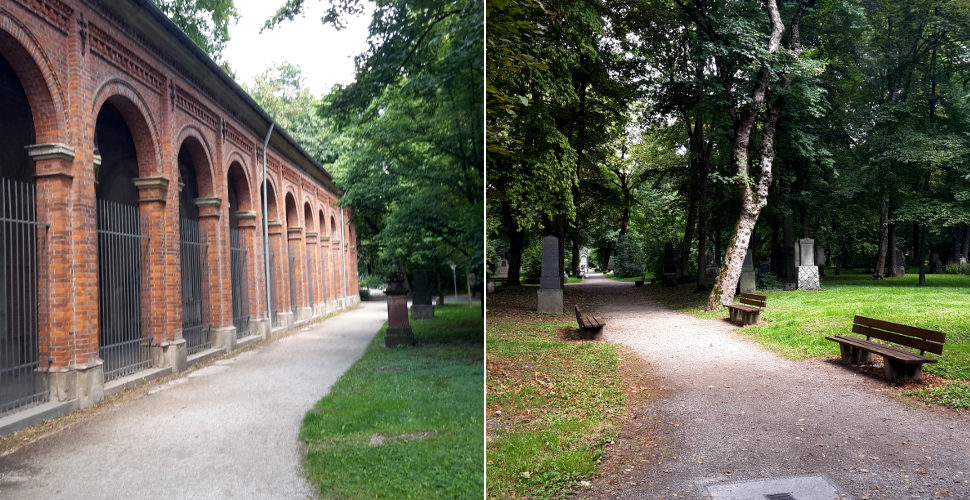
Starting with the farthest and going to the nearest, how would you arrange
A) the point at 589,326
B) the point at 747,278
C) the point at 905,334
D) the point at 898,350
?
the point at 747,278, the point at 589,326, the point at 905,334, the point at 898,350

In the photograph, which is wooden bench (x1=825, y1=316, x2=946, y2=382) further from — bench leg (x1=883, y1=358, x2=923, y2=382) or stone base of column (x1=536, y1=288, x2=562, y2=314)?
stone base of column (x1=536, y1=288, x2=562, y2=314)

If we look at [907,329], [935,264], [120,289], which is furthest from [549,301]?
[935,264]

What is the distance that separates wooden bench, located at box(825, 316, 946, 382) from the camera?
5992mm

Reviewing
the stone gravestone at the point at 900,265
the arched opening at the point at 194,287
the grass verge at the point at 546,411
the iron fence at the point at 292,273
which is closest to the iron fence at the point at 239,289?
the arched opening at the point at 194,287

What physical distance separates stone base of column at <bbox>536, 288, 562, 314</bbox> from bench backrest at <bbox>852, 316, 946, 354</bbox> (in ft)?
18.7

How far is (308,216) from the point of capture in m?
2.50

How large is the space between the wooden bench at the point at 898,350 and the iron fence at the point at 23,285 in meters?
7.32

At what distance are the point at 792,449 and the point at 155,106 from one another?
5161 mm

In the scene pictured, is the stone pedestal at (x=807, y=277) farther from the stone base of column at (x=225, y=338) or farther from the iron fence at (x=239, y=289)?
the stone base of column at (x=225, y=338)

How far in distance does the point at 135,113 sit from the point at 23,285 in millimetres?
Result: 1366

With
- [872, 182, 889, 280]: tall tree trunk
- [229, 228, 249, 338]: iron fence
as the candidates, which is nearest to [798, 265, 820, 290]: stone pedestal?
[872, 182, 889, 280]: tall tree trunk

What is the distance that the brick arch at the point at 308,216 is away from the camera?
2280 millimetres

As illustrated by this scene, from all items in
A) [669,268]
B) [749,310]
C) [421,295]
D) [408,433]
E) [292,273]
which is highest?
[292,273]

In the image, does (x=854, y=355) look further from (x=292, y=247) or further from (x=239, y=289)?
(x=239, y=289)
